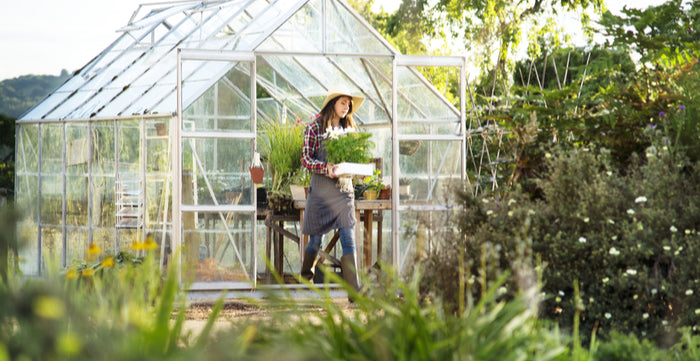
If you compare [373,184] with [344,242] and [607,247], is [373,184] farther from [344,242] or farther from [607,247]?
[607,247]

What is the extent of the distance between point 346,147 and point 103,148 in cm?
422

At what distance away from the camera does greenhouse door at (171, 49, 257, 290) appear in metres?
7.07

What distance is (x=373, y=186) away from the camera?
7.69 m

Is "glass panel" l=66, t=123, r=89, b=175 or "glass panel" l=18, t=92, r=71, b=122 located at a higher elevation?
"glass panel" l=18, t=92, r=71, b=122

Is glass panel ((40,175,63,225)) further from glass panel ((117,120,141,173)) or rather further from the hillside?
the hillside

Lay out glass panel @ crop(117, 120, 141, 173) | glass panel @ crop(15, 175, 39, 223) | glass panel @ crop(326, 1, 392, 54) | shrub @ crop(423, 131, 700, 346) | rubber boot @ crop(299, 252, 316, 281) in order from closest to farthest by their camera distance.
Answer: shrub @ crop(423, 131, 700, 346) → rubber boot @ crop(299, 252, 316, 281) → glass panel @ crop(326, 1, 392, 54) → glass panel @ crop(117, 120, 141, 173) → glass panel @ crop(15, 175, 39, 223)

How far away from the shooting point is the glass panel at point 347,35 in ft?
24.6

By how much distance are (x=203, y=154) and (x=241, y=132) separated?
40 cm

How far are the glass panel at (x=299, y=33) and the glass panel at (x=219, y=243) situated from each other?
1.69 metres

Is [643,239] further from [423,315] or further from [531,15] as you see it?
[531,15]

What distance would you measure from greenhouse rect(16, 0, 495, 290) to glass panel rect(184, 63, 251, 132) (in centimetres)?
1

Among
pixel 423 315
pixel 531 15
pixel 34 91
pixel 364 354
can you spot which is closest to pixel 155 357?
pixel 364 354

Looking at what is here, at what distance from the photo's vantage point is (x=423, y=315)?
→ 272 cm

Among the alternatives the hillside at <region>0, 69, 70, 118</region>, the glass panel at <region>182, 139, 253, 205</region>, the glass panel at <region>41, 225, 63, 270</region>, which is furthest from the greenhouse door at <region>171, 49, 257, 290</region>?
the hillside at <region>0, 69, 70, 118</region>
